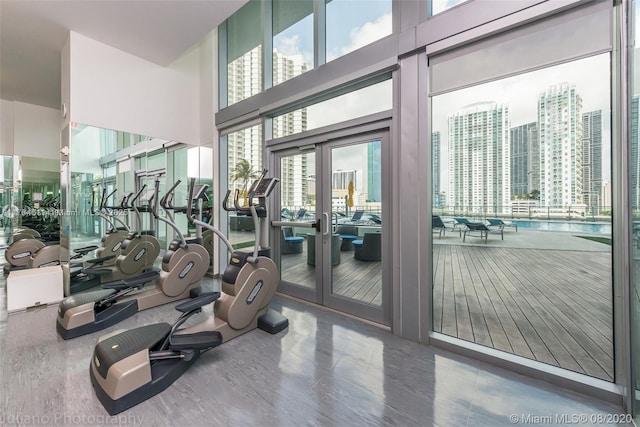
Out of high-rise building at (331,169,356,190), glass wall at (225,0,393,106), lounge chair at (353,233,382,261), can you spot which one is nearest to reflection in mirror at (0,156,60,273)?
glass wall at (225,0,393,106)

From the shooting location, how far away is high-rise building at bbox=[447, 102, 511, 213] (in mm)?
2289

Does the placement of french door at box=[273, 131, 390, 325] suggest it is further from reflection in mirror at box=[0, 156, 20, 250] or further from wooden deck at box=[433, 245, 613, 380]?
reflection in mirror at box=[0, 156, 20, 250]

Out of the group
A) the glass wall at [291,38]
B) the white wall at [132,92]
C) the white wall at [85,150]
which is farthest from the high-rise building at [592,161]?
the white wall at [85,150]

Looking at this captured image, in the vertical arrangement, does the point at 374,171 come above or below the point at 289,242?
above

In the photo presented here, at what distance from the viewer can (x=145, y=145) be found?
452cm

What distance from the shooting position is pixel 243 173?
4867 mm

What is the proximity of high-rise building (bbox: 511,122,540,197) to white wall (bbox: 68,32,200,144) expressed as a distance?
507 centimetres

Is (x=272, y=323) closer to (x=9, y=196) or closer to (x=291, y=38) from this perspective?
(x=291, y=38)

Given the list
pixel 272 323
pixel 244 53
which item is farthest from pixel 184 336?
pixel 244 53

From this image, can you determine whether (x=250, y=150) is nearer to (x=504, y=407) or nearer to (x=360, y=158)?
(x=360, y=158)

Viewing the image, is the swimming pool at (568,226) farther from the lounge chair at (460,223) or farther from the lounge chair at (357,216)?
the lounge chair at (357,216)

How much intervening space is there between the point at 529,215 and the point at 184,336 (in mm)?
2995

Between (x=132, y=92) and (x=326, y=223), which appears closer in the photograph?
(x=326, y=223)

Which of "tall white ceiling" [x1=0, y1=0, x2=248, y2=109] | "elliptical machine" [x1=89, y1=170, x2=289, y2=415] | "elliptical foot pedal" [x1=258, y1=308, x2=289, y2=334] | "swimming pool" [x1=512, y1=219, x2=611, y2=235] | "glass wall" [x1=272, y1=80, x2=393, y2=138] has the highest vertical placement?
"tall white ceiling" [x1=0, y1=0, x2=248, y2=109]
